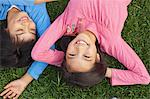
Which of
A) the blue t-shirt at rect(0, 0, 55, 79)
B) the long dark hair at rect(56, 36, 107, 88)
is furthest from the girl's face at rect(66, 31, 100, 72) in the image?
the blue t-shirt at rect(0, 0, 55, 79)

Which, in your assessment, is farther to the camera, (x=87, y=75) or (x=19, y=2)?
(x=19, y=2)

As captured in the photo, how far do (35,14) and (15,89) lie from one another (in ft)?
1.74

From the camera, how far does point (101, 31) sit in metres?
2.12

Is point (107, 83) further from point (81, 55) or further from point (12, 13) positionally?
point (12, 13)

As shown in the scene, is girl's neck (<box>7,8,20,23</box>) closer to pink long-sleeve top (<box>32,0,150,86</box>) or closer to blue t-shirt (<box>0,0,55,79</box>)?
blue t-shirt (<box>0,0,55,79</box>)

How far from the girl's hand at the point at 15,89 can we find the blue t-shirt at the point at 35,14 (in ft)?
0.31

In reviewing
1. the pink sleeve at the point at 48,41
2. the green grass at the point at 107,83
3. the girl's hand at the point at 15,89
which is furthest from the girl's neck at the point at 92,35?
the girl's hand at the point at 15,89

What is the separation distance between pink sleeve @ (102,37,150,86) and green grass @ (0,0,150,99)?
135 millimetres

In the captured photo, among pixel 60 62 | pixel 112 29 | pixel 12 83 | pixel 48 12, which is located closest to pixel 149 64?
pixel 112 29

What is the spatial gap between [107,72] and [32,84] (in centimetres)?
54

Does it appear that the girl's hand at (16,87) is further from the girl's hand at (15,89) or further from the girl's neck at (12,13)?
the girl's neck at (12,13)

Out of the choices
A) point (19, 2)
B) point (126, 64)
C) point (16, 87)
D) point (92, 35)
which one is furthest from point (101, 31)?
point (16, 87)

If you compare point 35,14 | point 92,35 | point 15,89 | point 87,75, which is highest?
point 35,14

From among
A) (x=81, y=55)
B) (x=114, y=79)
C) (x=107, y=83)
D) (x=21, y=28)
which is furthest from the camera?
(x=107, y=83)
